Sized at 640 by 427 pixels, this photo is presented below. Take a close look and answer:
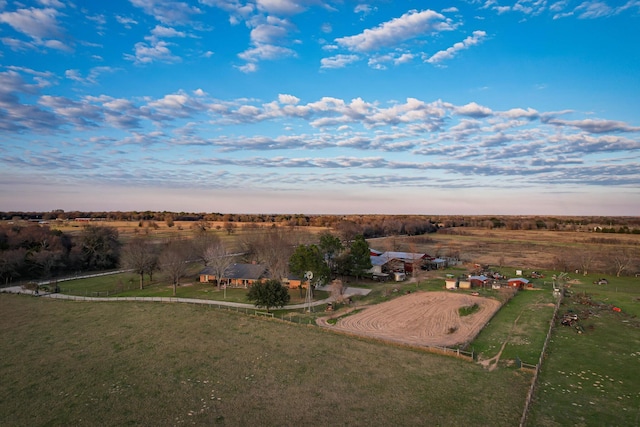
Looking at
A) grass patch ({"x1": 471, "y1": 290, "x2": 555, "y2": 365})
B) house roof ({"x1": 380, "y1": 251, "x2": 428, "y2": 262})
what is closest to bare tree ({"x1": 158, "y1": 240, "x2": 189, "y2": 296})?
house roof ({"x1": 380, "y1": 251, "x2": 428, "y2": 262})

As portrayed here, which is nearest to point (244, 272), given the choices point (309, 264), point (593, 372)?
point (309, 264)

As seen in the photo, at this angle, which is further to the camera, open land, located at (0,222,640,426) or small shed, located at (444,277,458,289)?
small shed, located at (444,277,458,289)

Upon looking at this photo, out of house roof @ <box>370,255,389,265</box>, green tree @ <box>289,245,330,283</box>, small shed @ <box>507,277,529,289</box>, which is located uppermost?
green tree @ <box>289,245,330,283</box>

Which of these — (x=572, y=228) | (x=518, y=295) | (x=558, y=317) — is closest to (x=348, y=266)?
(x=518, y=295)

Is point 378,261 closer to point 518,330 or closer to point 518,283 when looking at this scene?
point 518,283

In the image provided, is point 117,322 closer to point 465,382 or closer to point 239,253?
point 465,382

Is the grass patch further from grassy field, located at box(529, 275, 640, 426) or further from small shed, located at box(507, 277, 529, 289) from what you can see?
small shed, located at box(507, 277, 529, 289)

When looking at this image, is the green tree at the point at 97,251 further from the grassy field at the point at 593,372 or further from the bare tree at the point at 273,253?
the grassy field at the point at 593,372

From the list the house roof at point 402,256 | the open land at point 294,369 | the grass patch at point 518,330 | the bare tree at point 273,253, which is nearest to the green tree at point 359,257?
the bare tree at point 273,253
